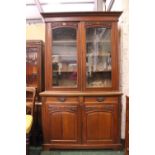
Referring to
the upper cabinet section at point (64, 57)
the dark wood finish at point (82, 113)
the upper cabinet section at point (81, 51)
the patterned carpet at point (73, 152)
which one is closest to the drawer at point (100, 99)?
the dark wood finish at point (82, 113)

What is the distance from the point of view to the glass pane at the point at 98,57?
294 cm

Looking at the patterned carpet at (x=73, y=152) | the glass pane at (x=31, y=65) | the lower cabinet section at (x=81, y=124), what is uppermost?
the glass pane at (x=31, y=65)

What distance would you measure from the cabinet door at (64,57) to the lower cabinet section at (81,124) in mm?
318

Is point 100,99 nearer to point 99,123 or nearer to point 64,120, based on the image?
point 99,123

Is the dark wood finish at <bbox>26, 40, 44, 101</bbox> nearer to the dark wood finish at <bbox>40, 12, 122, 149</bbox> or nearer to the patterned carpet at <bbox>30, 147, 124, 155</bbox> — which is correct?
the dark wood finish at <bbox>40, 12, 122, 149</bbox>

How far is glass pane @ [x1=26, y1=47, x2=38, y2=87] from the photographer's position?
3.31 m

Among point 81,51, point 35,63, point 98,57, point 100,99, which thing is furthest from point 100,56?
point 35,63

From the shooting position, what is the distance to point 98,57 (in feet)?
9.89

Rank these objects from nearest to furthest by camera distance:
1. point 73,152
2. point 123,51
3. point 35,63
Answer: point 73,152 < point 123,51 < point 35,63

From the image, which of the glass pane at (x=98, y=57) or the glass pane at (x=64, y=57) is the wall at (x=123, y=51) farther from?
the glass pane at (x=64, y=57)

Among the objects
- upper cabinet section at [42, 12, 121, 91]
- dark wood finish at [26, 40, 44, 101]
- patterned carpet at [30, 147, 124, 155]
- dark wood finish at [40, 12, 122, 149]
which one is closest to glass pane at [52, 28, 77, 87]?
upper cabinet section at [42, 12, 121, 91]

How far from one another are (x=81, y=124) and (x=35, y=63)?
1.29 meters
